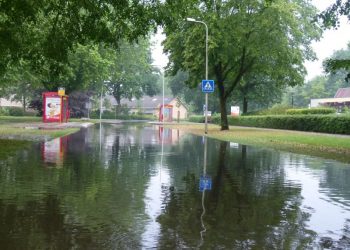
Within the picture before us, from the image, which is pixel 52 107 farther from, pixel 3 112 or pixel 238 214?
pixel 3 112

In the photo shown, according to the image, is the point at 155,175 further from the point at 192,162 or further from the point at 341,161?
the point at 341,161

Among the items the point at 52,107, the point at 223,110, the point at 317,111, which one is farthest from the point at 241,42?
the point at 52,107

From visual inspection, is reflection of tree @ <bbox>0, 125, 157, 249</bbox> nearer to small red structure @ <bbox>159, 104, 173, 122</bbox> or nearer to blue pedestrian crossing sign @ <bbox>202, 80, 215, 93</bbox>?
blue pedestrian crossing sign @ <bbox>202, 80, 215, 93</bbox>

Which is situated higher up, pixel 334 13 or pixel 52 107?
pixel 334 13

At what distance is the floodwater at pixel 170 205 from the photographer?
5.81 m

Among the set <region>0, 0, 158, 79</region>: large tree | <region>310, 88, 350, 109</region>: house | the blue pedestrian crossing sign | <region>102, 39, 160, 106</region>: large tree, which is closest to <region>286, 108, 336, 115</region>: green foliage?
the blue pedestrian crossing sign

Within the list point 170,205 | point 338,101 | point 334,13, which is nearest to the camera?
point 170,205

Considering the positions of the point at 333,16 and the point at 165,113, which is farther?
the point at 165,113

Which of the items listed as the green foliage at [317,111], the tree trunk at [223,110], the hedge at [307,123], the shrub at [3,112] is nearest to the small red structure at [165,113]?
the shrub at [3,112]

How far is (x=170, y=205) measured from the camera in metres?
7.89

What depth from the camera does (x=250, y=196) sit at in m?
8.95

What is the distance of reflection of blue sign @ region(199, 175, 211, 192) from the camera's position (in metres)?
9.71

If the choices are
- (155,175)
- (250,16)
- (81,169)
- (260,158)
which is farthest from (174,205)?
(250,16)

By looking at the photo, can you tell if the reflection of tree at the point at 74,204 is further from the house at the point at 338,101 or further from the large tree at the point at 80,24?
the house at the point at 338,101
